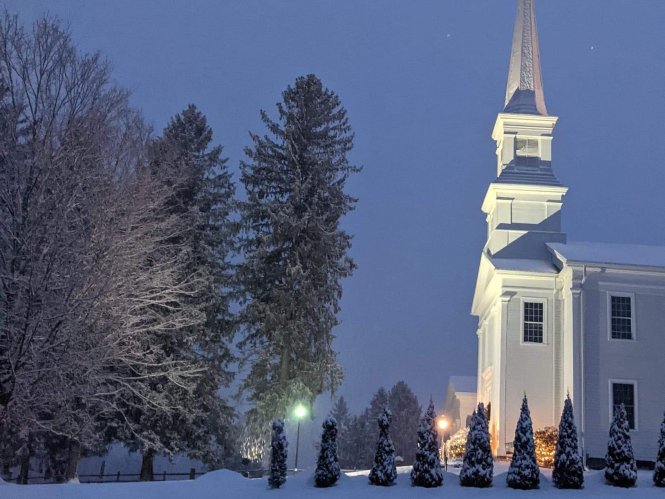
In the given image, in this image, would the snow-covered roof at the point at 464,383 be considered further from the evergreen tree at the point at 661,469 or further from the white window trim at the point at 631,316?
the evergreen tree at the point at 661,469

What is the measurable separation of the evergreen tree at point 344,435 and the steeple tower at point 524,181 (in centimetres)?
3280

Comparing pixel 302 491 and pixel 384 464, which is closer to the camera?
pixel 302 491

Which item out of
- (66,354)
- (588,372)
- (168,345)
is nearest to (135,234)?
(66,354)

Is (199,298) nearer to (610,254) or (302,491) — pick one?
(302,491)

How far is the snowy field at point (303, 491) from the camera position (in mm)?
20141

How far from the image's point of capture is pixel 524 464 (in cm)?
2075

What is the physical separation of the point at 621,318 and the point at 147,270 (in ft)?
56.0

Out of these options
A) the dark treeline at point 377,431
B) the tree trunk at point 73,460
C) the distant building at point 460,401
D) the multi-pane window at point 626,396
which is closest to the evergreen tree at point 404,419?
the dark treeline at point 377,431

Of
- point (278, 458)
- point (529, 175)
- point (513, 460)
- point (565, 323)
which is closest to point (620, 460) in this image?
point (513, 460)

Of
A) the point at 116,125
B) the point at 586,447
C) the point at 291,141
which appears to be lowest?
the point at 586,447

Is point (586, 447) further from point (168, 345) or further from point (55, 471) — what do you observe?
point (55, 471)

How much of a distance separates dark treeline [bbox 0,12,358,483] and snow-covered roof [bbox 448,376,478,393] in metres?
23.1

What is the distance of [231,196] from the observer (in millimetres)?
32531

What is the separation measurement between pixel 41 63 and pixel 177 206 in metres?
10.5
